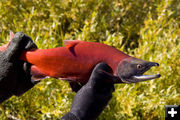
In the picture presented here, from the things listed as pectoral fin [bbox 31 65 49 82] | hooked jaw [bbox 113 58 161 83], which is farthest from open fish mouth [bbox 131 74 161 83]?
pectoral fin [bbox 31 65 49 82]

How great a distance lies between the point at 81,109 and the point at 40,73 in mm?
183

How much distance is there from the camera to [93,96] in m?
0.60

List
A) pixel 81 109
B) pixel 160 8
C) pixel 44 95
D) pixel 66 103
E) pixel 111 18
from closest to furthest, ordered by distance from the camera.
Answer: pixel 81 109
pixel 66 103
pixel 44 95
pixel 160 8
pixel 111 18

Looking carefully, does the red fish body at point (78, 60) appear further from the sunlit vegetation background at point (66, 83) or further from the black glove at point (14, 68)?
the sunlit vegetation background at point (66, 83)

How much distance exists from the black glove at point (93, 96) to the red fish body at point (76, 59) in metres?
0.03

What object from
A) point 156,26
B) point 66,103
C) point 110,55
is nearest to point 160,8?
point 156,26

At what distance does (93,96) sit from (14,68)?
290 millimetres

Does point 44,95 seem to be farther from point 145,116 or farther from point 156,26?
point 156,26

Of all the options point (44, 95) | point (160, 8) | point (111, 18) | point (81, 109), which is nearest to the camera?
point (81, 109)

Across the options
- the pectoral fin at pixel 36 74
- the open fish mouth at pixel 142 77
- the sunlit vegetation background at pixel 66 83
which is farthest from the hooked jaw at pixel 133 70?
the sunlit vegetation background at pixel 66 83

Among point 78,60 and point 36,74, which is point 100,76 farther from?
point 36,74

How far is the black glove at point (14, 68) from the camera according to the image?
2.25 feet

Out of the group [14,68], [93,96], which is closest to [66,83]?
[14,68]

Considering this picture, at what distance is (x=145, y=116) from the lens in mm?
1673
